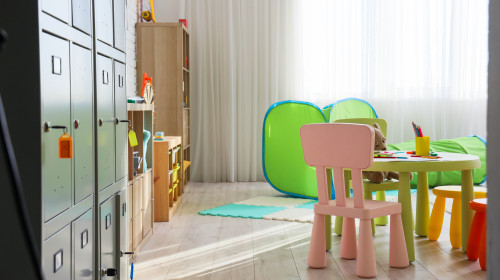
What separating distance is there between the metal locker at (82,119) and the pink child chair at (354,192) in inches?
50.5

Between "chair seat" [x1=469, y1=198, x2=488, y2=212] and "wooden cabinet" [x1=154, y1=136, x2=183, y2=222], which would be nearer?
"chair seat" [x1=469, y1=198, x2=488, y2=212]

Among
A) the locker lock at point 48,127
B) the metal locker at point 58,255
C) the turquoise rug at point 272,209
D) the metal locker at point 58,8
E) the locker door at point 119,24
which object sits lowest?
the turquoise rug at point 272,209

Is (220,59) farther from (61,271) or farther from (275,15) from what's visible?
(61,271)

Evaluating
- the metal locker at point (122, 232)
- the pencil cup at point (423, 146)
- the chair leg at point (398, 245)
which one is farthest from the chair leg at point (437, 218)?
the metal locker at point (122, 232)

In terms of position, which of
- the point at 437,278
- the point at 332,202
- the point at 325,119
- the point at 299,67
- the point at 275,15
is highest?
the point at 275,15

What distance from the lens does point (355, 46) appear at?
6.41m

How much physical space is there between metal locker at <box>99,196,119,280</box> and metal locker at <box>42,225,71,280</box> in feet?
1.26

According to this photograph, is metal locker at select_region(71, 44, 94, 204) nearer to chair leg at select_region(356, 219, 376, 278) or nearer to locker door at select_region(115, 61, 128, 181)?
locker door at select_region(115, 61, 128, 181)

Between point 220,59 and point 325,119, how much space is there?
156 centimetres

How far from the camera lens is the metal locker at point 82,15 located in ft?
5.61

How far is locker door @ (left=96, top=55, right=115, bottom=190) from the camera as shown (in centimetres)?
201

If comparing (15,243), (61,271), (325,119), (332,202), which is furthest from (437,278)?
(325,119)

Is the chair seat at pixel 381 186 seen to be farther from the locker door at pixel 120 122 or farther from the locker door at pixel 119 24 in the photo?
the locker door at pixel 119 24

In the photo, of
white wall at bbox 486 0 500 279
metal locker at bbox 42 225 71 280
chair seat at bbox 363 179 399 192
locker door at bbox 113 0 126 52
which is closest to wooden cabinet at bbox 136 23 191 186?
chair seat at bbox 363 179 399 192
